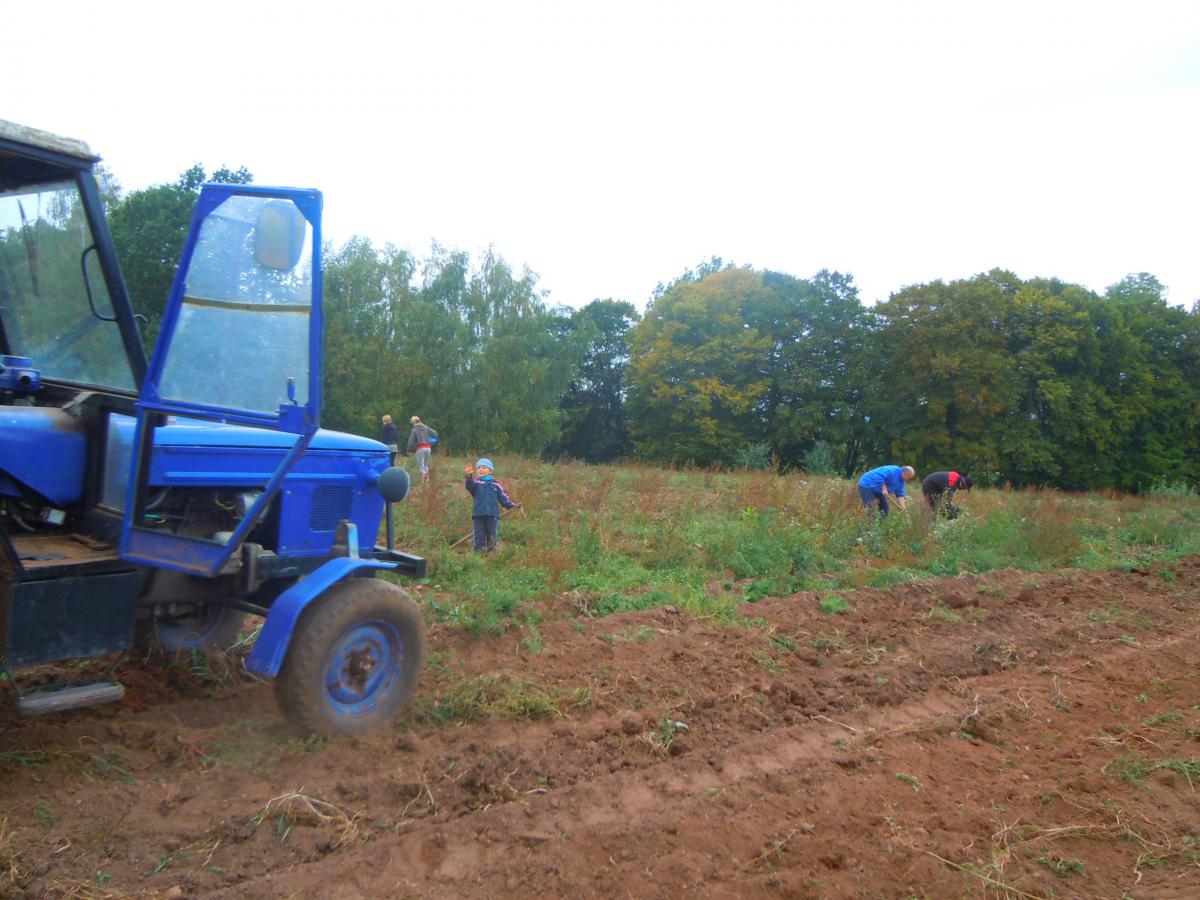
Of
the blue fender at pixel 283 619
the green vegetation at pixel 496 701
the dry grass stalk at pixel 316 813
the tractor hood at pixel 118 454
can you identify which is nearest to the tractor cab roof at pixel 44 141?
the tractor hood at pixel 118 454

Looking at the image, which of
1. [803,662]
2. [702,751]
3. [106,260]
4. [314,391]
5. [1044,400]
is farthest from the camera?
[1044,400]

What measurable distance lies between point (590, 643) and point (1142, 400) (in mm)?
41639

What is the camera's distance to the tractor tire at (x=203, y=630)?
16.4 ft

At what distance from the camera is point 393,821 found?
358cm

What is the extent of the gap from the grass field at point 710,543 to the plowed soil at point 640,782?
131cm

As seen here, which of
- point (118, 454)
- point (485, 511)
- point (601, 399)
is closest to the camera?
point (118, 454)

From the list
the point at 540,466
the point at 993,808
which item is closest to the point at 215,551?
the point at 993,808

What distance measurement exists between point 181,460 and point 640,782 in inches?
110

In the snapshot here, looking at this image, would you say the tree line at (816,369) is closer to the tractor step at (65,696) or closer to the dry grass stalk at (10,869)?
the tractor step at (65,696)

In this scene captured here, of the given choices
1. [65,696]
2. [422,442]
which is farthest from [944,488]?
[65,696]

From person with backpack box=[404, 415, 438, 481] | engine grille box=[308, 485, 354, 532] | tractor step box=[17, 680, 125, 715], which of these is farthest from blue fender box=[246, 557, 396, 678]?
person with backpack box=[404, 415, 438, 481]

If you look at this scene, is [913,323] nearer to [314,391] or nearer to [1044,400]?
[1044,400]

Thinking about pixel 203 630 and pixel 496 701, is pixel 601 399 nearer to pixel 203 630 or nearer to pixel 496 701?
pixel 203 630

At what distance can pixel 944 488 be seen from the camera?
12.9m
